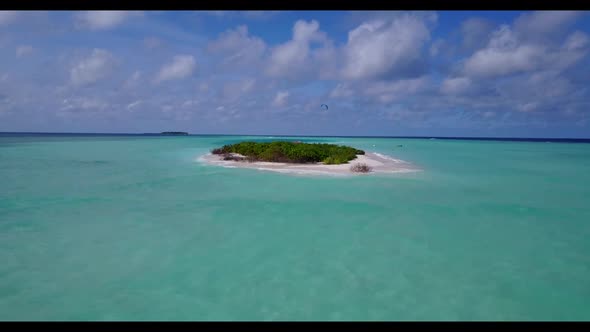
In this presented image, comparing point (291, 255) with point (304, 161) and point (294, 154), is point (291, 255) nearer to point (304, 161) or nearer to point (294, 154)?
point (304, 161)

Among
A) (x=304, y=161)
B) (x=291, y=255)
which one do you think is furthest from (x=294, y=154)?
(x=291, y=255)

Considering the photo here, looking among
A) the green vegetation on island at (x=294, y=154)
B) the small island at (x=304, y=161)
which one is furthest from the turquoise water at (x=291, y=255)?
the green vegetation on island at (x=294, y=154)

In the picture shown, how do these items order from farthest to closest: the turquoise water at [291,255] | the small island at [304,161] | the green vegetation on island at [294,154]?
the green vegetation on island at [294,154], the small island at [304,161], the turquoise water at [291,255]

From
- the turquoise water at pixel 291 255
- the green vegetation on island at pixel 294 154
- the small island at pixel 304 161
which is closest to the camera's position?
the turquoise water at pixel 291 255

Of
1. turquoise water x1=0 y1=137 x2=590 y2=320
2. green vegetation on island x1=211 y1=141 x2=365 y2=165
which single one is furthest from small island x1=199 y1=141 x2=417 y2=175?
turquoise water x1=0 y1=137 x2=590 y2=320

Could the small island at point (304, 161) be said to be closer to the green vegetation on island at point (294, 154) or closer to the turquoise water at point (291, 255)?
the green vegetation on island at point (294, 154)

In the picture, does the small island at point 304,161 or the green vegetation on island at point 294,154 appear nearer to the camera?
the small island at point 304,161
